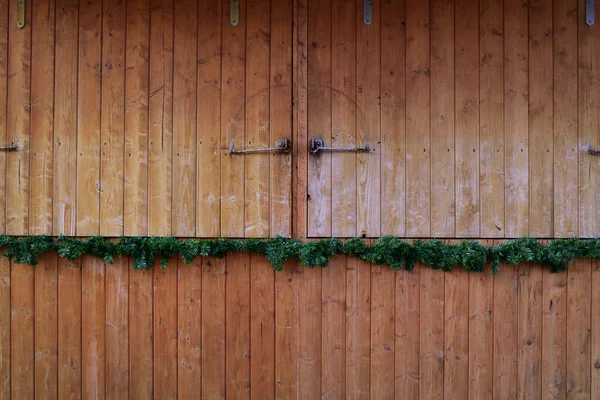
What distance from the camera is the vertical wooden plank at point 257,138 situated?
1953mm

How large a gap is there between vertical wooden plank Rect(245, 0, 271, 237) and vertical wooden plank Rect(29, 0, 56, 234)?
3.27 ft

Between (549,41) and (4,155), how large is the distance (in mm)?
2889

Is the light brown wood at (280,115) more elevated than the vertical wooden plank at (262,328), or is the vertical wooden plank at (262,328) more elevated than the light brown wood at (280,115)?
the light brown wood at (280,115)

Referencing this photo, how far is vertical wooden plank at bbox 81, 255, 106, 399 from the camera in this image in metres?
1.98

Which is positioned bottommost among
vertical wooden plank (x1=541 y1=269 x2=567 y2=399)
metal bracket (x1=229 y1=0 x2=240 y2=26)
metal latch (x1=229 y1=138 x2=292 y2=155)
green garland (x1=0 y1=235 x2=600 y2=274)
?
vertical wooden plank (x1=541 y1=269 x2=567 y2=399)

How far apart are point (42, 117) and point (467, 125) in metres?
2.21

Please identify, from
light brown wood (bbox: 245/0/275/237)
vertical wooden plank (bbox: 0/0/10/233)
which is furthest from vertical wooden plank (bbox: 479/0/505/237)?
vertical wooden plank (bbox: 0/0/10/233)

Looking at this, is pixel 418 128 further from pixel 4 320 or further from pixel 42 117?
pixel 4 320

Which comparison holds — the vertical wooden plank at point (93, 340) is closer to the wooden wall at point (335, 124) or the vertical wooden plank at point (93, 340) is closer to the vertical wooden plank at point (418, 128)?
the wooden wall at point (335, 124)

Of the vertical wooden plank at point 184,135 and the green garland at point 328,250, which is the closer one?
the green garland at point 328,250

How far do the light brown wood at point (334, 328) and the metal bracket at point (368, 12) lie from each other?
122cm

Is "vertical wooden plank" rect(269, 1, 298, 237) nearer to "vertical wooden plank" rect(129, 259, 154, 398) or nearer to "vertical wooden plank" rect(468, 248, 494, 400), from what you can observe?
"vertical wooden plank" rect(129, 259, 154, 398)

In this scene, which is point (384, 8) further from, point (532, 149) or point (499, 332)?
point (499, 332)

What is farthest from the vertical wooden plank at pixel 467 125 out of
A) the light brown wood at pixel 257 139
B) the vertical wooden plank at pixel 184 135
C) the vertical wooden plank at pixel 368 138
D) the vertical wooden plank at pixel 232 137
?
the vertical wooden plank at pixel 184 135
